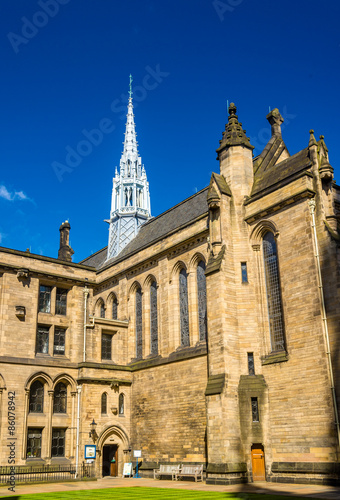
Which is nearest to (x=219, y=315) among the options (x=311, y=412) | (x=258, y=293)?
(x=258, y=293)

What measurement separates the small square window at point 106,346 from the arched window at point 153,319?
3.33 m

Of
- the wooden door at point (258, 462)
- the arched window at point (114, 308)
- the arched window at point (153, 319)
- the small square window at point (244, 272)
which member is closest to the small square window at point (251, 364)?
the wooden door at point (258, 462)

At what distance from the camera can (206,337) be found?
28484 millimetres

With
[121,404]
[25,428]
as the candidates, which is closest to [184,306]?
[121,404]

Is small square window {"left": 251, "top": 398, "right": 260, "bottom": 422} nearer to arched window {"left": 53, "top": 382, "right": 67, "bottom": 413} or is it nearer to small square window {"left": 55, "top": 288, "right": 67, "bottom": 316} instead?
arched window {"left": 53, "top": 382, "right": 67, "bottom": 413}

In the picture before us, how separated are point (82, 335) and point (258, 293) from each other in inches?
552

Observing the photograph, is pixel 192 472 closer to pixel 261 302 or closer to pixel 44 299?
pixel 261 302

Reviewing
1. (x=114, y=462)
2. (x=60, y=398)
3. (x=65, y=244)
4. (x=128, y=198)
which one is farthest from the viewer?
(x=128, y=198)

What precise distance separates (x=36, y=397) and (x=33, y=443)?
8.61 ft

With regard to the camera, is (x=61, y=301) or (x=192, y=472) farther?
(x=61, y=301)

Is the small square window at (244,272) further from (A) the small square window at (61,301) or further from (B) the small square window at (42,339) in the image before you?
(B) the small square window at (42,339)

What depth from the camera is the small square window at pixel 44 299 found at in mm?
34287

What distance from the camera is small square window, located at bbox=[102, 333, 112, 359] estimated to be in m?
34.6

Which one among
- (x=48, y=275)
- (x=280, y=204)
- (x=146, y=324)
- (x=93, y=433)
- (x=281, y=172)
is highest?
(x=281, y=172)
